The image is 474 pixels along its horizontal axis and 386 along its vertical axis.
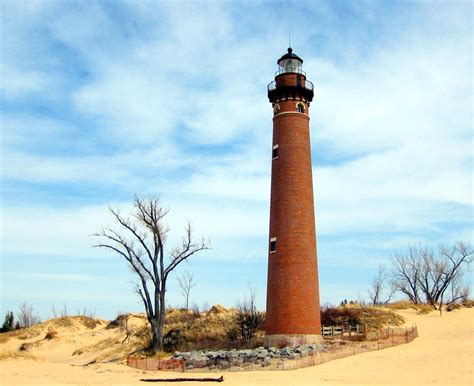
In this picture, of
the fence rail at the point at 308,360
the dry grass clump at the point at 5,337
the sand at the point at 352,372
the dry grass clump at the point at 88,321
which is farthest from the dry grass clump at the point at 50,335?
→ the fence rail at the point at 308,360

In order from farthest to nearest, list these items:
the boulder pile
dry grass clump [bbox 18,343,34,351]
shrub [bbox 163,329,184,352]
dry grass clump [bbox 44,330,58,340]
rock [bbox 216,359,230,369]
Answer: dry grass clump [bbox 44,330,58,340], dry grass clump [bbox 18,343,34,351], shrub [bbox 163,329,184,352], rock [bbox 216,359,230,369], the boulder pile

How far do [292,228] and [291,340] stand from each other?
24.0 ft

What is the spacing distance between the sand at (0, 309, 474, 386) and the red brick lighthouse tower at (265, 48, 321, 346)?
4.92m

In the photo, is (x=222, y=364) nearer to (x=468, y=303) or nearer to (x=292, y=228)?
(x=292, y=228)

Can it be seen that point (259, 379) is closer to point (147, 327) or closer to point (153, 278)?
point (153, 278)

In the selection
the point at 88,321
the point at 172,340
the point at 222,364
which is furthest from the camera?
the point at 88,321

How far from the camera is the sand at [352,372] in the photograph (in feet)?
83.5

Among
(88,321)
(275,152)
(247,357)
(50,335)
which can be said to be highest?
(275,152)

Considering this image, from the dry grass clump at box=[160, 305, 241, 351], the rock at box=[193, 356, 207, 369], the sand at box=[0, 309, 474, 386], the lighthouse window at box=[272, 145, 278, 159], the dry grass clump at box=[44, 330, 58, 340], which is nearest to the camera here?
the sand at box=[0, 309, 474, 386]

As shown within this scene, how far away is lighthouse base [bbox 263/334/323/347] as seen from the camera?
3594 cm

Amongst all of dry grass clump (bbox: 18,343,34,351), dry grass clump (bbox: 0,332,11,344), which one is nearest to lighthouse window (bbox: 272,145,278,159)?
dry grass clump (bbox: 18,343,34,351)

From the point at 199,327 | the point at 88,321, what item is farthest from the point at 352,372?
the point at 88,321

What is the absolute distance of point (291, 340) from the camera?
36.0 m

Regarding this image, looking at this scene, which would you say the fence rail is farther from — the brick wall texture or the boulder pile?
the brick wall texture
